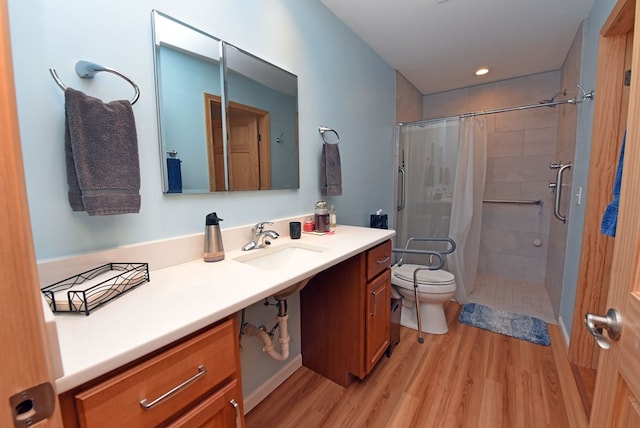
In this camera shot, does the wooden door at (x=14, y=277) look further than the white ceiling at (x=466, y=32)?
No

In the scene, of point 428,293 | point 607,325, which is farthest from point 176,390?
point 428,293

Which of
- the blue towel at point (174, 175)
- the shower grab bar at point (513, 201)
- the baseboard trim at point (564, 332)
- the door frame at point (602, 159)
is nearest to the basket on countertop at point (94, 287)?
the blue towel at point (174, 175)

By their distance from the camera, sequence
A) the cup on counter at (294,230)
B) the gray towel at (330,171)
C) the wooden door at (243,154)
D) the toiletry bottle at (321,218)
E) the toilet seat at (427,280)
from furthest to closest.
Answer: the toilet seat at (427,280) < the gray towel at (330,171) < the toiletry bottle at (321,218) < the cup on counter at (294,230) < the wooden door at (243,154)

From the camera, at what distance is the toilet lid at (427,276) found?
2.11 metres

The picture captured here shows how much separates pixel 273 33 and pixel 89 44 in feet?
3.03

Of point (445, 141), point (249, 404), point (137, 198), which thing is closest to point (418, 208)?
point (445, 141)

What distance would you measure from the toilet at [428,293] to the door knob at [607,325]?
1.49m

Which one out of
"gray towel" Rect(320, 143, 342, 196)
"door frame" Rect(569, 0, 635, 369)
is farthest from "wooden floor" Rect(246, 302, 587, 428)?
"gray towel" Rect(320, 143, 342, 196)

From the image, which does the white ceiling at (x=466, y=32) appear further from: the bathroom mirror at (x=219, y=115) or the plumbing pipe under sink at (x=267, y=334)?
the plumbing pipe under sink at (x=267, y=334)

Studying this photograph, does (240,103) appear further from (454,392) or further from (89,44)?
(454,392)

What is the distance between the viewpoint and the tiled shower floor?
2500 mm

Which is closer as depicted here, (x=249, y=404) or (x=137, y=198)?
(x=137, y=198)

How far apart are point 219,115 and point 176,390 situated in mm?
1108

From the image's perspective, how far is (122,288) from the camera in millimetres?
833
